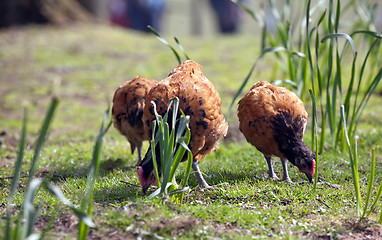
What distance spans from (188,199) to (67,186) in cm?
127

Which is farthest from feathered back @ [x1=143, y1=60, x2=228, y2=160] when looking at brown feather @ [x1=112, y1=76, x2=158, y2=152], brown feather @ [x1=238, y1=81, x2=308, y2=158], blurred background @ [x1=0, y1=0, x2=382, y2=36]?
blurred background @ [x1=0, y1=0, x2=382, y2=36]

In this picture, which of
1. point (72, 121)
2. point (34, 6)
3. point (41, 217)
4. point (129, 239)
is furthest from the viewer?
point (34, 6)

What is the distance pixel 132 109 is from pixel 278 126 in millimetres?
1726

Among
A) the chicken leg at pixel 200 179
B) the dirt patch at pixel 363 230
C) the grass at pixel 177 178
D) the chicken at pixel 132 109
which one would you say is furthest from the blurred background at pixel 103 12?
the dirt patch at pixel 363 230

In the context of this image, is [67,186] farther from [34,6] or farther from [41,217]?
[34,6]

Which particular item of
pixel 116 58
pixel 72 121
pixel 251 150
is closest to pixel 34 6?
pixel 116 58

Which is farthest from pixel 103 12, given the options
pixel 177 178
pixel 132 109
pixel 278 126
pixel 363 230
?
pixel 363 230

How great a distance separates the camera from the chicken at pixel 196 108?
4195 mm

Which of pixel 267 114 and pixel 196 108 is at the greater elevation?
pixel 196 108

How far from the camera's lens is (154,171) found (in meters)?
3.75

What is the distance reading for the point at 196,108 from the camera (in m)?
4.23

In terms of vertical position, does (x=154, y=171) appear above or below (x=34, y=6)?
below

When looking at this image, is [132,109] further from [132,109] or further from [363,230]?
[363,230]

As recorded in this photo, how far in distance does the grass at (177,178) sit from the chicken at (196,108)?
16.3 inches
